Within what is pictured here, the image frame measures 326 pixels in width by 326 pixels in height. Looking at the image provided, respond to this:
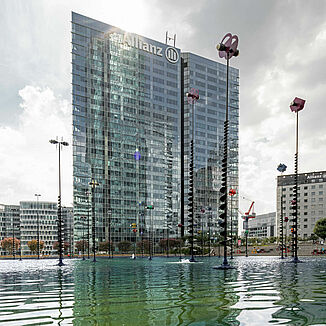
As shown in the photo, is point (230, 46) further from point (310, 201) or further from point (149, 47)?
point (310, 201)

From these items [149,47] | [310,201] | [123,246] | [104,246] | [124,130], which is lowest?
[123,246]

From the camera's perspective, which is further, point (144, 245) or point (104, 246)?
point (144, 245)

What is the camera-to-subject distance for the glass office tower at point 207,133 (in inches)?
6260

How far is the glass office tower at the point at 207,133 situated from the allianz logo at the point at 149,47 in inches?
371

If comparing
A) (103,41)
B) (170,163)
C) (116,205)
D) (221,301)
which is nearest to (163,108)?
(170,163)

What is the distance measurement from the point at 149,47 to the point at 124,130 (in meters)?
38.1

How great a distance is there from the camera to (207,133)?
162 meters

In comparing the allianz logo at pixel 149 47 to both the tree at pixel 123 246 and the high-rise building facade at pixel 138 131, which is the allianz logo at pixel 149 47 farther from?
the tree at pixel 123 246

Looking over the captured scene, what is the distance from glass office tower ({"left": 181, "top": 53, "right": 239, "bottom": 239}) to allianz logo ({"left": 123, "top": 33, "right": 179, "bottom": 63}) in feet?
30.9

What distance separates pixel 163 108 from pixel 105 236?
193 ft

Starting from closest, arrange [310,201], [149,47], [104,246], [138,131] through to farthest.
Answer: [104,246] → [138,131] → [149,47] → [310,201]

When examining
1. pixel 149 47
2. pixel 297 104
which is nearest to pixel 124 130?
pixel 149 47

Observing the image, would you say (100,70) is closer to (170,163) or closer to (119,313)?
(170,163)

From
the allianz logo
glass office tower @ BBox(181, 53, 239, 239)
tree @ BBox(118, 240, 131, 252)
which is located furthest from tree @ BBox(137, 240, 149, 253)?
the allianz logo
